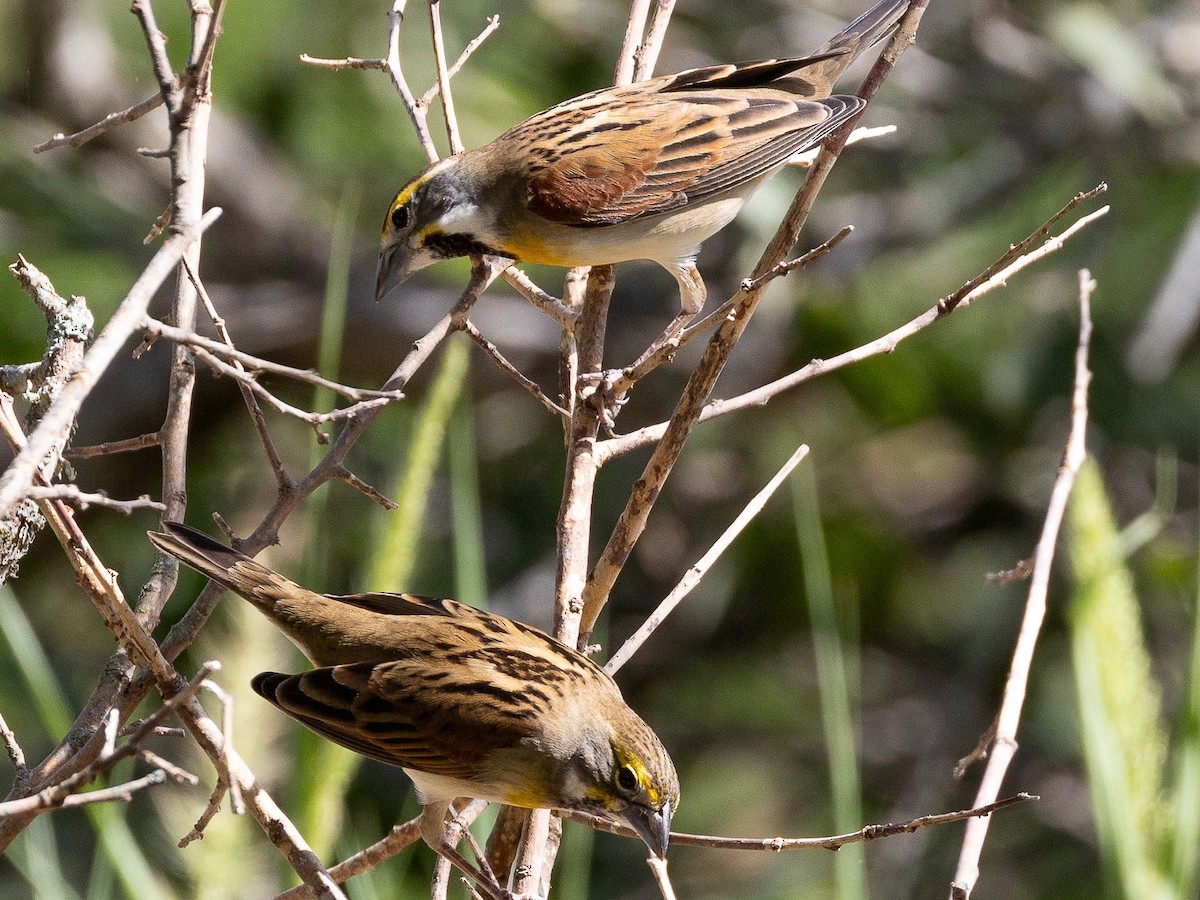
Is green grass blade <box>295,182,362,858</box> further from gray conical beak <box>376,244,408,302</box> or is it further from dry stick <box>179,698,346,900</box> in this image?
gray conical beak <box>376,244,408,302</box>

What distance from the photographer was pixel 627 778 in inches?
127

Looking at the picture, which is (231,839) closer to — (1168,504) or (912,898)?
(1168,504)

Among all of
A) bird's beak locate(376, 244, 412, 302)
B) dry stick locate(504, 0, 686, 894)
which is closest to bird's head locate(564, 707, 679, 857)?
dry stick locate(504, 0, 686, 894)

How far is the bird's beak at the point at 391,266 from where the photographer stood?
4598 mm

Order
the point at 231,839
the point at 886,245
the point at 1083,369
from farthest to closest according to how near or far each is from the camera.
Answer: the point at 886,245
the point at 1083,369
the point at 231,839

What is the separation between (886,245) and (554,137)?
3478 millimetres

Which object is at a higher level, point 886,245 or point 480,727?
point 886,245

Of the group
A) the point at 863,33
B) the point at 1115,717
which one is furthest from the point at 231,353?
the point at 863,33

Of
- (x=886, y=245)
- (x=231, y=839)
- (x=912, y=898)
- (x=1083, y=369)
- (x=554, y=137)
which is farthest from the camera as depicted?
(x=886, y=245)

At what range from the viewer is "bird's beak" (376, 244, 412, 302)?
4598mm

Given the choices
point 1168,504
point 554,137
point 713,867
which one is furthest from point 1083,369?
point 713,867

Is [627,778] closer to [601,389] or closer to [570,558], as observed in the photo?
[570,558]

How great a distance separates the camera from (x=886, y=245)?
24.9 feet

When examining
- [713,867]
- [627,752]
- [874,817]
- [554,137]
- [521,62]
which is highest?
[521,62]
